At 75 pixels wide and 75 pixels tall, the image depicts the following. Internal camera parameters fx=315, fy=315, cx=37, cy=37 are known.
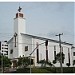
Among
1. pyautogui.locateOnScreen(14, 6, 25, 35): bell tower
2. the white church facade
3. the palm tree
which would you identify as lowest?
the palm tree

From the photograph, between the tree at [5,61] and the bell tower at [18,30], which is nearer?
the bell tower at [18,30]

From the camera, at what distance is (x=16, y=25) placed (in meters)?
16.4

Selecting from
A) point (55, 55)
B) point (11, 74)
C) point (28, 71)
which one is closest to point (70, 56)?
point (55, 55)

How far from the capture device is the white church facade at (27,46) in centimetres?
1638

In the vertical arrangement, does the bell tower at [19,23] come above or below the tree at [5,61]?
above

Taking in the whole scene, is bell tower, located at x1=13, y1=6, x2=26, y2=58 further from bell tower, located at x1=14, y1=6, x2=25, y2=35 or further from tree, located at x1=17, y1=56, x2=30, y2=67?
tree, located at x1=17, y1=56, x2=30, y2=67

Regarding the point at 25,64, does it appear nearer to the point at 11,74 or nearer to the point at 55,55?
the point at 55,55

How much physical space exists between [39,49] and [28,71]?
7.44 ft

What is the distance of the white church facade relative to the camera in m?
16.4

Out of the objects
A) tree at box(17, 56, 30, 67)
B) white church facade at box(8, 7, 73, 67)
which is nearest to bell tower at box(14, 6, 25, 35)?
white church facade at box(8, 7, 73, 67)

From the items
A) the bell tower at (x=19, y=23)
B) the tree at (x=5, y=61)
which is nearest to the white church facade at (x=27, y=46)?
the bell tower at (x=19, y=23)

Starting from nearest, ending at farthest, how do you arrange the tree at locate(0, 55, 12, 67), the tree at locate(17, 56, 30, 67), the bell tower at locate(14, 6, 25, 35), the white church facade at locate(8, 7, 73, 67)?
1. the bell tower at locate(14, 6, 25, 35)
2. the white church facade at locate(8, 7, 73, 67)
3. the tree at locate(17, 56, 30, 67)
4. the tree at locate(0, 55, 12, 67)

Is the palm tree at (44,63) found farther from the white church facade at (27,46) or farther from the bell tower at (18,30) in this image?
the bell tower at (18,30)

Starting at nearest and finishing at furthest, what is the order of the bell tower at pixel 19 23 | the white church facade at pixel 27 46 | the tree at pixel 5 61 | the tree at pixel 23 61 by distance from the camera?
the bell tower at pixel 19 23 < the white church facade at pixel 27 46 < the tree at pixel 23 61 < the tree at pixel 5 61
